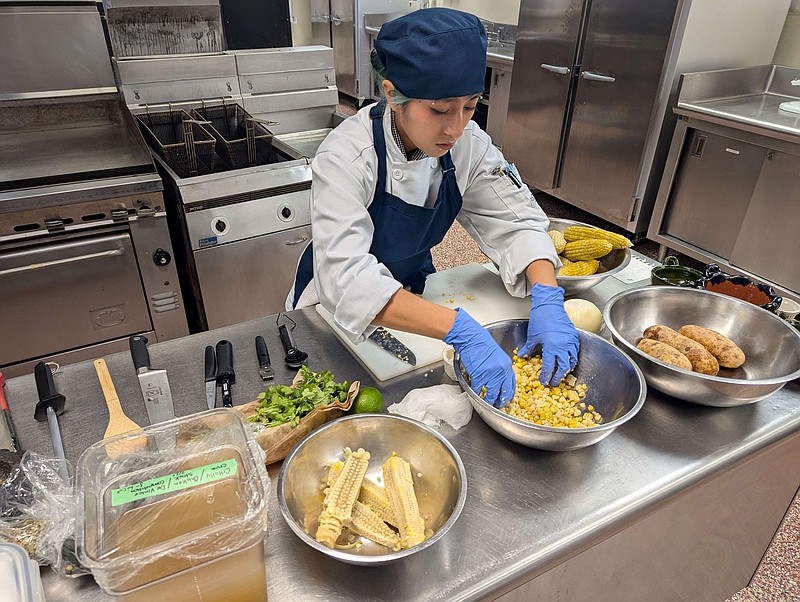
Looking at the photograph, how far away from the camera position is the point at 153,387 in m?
0.99

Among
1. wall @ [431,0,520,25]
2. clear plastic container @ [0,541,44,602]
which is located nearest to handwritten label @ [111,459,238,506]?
clear plastic container @ [0,541,44,602]

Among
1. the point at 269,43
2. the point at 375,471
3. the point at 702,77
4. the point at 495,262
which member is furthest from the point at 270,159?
the point at 702,77

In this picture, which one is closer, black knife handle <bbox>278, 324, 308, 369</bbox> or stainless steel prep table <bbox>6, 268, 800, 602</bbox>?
stainless steel prep table <bbox>6, 268, 800, 602</bbox>

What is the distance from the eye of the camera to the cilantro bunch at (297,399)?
1.01m

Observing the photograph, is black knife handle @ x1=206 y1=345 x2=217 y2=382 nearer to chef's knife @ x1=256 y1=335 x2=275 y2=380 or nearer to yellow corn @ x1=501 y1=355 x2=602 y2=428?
chef's knife @ x1=256 y1=335 x2=275 y2=380

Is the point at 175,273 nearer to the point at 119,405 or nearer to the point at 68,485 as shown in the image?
the point at 119,405

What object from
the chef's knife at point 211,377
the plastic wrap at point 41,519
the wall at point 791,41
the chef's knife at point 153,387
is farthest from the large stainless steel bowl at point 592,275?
the wall at point 791,41

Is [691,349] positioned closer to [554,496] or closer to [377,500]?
[554,496]

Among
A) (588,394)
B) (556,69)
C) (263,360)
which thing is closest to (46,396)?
(263,360)

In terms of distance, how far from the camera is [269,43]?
313 centimetres

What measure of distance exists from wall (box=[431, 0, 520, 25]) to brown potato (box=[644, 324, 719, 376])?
493cm

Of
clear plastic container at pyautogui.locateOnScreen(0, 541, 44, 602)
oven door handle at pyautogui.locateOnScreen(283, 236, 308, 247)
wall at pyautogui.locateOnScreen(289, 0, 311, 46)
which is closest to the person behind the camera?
clear plastic container at pyautogui.locateOnScreen(0, 541, 44, 602)

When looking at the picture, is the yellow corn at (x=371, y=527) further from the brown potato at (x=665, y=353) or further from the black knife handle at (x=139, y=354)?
the brown potato at (x=665, y=353)

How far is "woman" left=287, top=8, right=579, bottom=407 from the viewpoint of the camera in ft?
3.64
